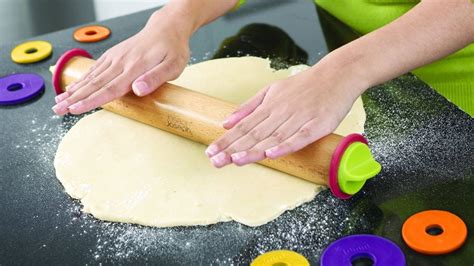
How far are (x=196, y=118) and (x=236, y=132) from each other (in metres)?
0.13

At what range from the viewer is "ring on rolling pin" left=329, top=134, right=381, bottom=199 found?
953mm

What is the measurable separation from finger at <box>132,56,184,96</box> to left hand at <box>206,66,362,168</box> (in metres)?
0.19

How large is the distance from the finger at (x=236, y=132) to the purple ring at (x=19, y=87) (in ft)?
1.67

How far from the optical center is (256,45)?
1.43m

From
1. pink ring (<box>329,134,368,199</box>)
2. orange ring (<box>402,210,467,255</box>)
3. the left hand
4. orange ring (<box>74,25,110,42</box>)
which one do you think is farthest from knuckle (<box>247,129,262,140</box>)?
orange ring (<box>74,25,110,42</box>)

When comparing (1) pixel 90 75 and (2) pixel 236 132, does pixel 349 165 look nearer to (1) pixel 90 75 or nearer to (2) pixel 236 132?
(2) pixel 236 132

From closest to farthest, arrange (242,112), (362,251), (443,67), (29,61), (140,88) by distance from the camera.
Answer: (362,251) → (242,112) → (140,88) → (443,67) → (29,61)

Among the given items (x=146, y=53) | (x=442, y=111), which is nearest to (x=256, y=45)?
(x=146, y=53)

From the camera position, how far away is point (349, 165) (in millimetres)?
958

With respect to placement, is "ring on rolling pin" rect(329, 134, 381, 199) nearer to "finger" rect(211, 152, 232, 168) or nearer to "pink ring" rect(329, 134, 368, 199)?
"pink ring" rect(329, 134, 368, 199)

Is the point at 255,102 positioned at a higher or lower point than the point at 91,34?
higher

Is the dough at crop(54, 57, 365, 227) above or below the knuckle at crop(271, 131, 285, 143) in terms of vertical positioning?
below

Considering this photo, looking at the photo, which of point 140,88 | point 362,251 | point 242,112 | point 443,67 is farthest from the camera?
point 443,67

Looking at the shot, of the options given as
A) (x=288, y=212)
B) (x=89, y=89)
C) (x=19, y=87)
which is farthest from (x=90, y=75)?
(x=288, y=212)
